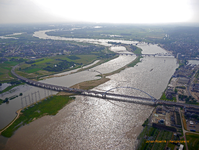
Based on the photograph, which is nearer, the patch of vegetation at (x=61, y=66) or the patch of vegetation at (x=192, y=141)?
the patch of vegetation at (x=192, y=141)

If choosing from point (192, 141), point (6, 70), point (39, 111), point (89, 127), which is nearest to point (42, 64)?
point (6, 70)

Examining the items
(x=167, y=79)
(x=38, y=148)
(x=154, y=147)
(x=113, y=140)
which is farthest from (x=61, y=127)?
(x=167, y=79)

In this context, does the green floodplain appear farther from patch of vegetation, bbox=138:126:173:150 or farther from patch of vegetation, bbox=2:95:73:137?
patch of vegetation, bbox=138:126:173:150

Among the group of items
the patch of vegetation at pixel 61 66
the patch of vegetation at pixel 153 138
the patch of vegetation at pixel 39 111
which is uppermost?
the patch of vegetation at pixel 61 66

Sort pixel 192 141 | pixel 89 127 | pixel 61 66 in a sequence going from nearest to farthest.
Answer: pixel 192 141 → pixel 89 127 → pixel 61 66

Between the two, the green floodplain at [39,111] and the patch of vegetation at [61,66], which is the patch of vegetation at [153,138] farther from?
the patch of vegetation at [61,66]

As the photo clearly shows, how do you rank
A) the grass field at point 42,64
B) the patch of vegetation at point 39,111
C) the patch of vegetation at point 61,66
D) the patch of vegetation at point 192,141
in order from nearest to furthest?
the patch of vegetation at point 192,141
the patch of vegetation at point 39,111
the grass field at point 42,64
the patch of vegetation at point 61,66

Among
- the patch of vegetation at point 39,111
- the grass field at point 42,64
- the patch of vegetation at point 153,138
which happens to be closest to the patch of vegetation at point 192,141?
the patch of vegetation at point 153,138

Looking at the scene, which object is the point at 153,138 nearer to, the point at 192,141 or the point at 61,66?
the point at 192,141

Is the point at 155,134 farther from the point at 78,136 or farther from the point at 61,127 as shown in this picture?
the point at 61,127

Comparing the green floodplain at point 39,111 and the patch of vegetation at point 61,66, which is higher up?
the patch of vegetation at point 61,66
